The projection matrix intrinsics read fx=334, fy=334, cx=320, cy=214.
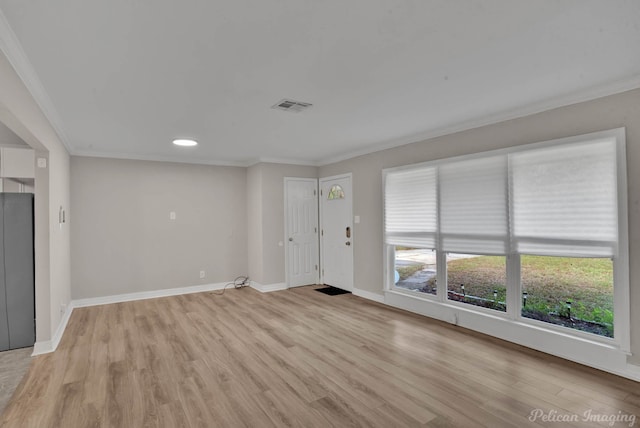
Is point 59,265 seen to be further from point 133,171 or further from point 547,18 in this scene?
point 547,18

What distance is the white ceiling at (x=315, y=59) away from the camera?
5.78 feet

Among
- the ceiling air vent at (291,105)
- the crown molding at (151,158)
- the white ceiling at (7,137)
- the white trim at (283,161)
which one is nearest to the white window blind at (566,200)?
the ceiling air vent at (291,105)

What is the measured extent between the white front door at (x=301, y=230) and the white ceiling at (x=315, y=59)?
2.54 m

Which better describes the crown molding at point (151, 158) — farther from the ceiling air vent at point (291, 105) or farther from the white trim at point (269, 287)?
the ceiling air vent at point (291, 105)

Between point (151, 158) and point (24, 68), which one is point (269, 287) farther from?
point (24, 68)

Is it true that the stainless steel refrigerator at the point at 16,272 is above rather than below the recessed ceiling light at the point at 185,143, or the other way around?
below

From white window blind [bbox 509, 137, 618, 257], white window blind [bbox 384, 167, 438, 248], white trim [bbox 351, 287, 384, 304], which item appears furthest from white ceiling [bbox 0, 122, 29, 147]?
white window blind [bbox 509, 137, 618, 257]

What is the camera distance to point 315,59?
228 centimetres

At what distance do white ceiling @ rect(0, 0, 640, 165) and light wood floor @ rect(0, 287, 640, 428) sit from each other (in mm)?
2411

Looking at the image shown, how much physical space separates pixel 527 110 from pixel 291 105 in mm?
2352

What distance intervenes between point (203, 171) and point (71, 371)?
381 cm

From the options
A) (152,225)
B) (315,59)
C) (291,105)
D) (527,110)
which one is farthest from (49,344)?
(527,110)

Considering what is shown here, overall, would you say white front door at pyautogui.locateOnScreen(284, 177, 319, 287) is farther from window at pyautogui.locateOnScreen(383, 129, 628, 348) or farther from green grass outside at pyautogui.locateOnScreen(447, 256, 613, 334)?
green grass outside at pyautogui.locateOnScreen(447, 256, 613, 334)

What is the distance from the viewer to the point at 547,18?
6.05ft
